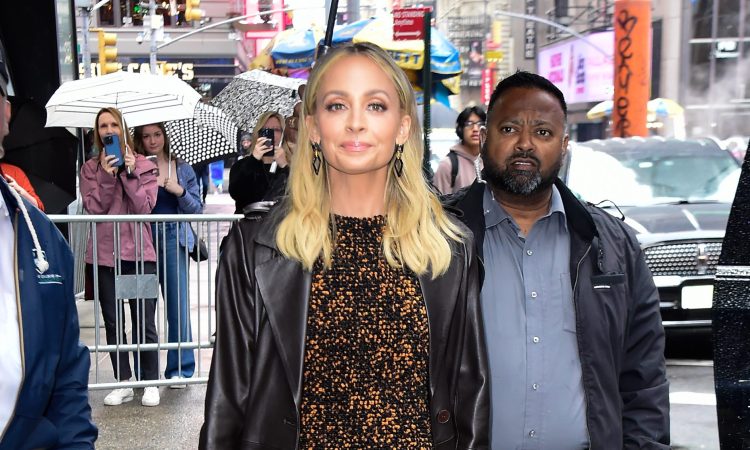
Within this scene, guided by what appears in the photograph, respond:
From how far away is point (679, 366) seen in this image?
8312mm

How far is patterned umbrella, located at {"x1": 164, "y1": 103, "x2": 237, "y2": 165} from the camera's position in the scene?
29.2ft

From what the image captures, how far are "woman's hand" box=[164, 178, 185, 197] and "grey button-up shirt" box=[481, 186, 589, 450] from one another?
4.93m

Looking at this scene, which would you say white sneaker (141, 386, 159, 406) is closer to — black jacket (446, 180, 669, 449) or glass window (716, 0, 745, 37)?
black jacket (446, 180, 669, 449)

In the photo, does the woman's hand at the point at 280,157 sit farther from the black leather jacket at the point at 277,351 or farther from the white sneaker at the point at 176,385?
the black leather jacket at the point at 277,351

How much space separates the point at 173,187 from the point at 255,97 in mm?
2164

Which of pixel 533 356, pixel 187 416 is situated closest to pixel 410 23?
pixel 187 416

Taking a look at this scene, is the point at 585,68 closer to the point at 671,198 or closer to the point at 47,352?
the point at 671,198

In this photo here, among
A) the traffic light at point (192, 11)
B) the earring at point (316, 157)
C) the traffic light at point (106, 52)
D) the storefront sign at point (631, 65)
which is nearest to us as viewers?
the earring at point (316, 157)

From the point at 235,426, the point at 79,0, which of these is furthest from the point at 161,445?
the point at 79,0

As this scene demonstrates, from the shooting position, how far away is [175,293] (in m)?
7.25

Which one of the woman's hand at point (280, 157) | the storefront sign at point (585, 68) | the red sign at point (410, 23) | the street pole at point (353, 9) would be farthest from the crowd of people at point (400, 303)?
the storefront sign at point (585, 68)

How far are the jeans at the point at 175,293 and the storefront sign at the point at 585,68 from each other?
36049mm

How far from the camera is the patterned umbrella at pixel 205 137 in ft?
29.2

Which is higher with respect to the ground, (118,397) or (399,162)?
(399,162)
